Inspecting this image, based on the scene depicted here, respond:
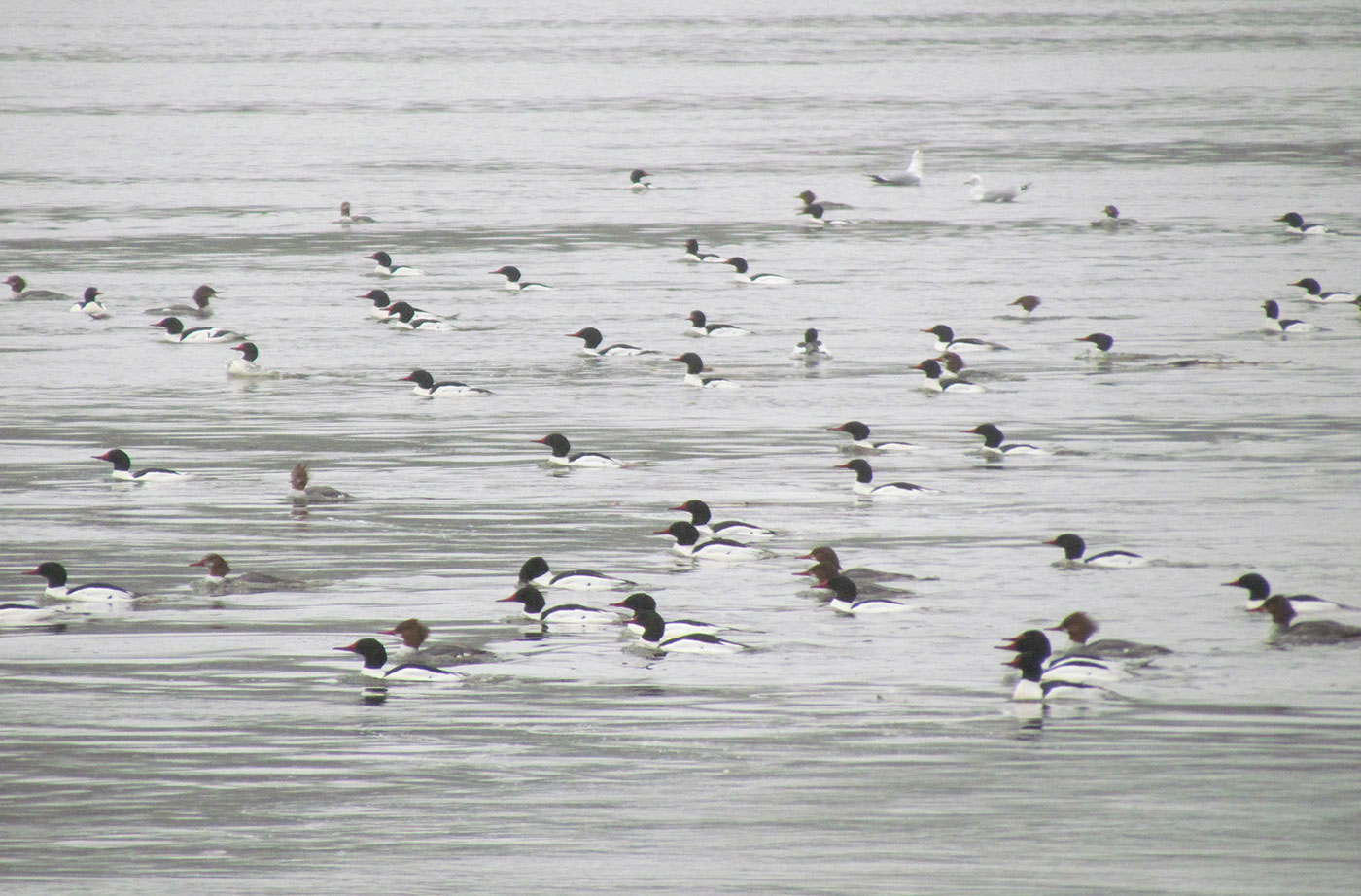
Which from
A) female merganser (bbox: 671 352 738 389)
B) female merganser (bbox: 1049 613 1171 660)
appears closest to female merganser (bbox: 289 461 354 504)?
female merganser (bbox: 671 352 738 389)

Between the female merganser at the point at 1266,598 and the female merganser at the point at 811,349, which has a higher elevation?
the female merganser at the point at 811,349

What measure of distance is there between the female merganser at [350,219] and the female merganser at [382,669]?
3576cm

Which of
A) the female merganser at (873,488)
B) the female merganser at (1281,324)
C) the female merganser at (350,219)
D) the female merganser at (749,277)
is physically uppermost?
the female merganser at (350,219)

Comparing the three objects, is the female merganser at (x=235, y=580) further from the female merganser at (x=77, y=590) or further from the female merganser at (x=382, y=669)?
the female merganser at (x=382, y=669)

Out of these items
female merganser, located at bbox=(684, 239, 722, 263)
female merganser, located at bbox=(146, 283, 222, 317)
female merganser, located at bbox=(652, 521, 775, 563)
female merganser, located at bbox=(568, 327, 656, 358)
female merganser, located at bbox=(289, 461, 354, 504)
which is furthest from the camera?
female merganser, located at bbox=(684, 239, 722, 263)

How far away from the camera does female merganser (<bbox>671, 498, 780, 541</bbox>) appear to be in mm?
19734

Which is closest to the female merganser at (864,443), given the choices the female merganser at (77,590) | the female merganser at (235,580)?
the female merganser at (235,580)

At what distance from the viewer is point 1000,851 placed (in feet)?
39.2

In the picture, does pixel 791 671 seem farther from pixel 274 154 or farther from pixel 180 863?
pixel 274 154

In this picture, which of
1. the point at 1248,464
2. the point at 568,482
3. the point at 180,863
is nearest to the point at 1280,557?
the point at 1248,464

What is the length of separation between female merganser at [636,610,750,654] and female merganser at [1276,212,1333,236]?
1257 inches

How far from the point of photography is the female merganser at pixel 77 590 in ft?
57.4

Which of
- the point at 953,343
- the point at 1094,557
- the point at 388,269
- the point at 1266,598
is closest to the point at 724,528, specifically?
the point at 1094,557

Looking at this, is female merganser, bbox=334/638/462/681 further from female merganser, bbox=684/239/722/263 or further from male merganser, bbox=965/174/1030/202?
male merganser, bbox=965/174/1030/202
